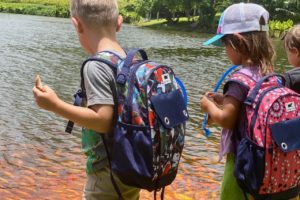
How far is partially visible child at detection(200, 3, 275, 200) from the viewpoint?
10.3 feet

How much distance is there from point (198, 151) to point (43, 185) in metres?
2.86

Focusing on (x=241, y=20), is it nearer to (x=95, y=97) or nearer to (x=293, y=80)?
(x=293, y=80)

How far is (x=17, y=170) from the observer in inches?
256

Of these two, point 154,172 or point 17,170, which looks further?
point 17,170

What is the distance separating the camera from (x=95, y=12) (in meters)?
2.79

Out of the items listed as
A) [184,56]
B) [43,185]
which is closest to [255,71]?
[43,185]

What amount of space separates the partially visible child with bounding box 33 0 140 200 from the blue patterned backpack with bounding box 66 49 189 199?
6 cm

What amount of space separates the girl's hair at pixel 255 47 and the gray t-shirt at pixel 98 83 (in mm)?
998

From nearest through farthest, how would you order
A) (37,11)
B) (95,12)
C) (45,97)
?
(45,97) → (95,12) → (37,11)

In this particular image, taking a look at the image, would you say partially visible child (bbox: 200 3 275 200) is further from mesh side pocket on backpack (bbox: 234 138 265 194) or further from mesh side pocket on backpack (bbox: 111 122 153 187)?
mesh side pocket on backpack (bbox: 111 122 153 187)

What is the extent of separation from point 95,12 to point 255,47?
1.10 metres

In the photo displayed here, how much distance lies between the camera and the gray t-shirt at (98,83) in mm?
2633

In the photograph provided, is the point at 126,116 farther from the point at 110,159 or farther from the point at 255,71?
the point at 255,71

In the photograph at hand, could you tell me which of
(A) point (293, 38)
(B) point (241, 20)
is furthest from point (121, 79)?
(A) point (293, 38)
